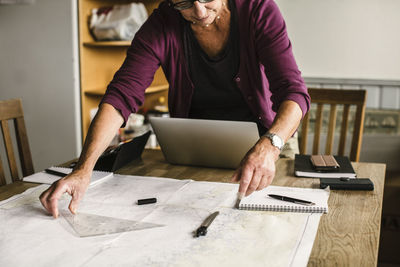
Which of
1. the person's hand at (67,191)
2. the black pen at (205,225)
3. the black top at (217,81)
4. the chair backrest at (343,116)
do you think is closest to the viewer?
the black pen at (205,225)

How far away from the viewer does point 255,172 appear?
101 cm

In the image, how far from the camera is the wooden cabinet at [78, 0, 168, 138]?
267 centimetres

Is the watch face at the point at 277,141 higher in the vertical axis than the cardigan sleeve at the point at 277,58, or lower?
lower

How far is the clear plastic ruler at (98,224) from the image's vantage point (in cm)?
94

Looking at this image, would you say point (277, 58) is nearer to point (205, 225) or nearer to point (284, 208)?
point (284, 208)

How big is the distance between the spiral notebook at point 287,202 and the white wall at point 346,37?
1876mm

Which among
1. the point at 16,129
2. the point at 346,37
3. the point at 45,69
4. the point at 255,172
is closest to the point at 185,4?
the point at 255,172

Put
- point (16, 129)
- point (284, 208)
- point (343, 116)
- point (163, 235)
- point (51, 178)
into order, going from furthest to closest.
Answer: point (343, 116), point (16, 129), point (51, 178), point (284, 208), point (163, 235)

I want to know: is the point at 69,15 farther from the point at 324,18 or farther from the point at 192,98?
the point at 324,18

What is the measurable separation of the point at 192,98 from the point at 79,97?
127 cm

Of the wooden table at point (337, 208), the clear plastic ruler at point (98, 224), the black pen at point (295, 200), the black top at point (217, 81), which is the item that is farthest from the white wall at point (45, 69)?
the black pen at point (295, 200)

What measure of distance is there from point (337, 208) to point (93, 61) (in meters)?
2.10

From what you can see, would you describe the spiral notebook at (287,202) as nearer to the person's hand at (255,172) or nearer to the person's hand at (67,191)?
the person's hand at (255,172)

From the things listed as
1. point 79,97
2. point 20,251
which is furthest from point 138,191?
point 79,97
